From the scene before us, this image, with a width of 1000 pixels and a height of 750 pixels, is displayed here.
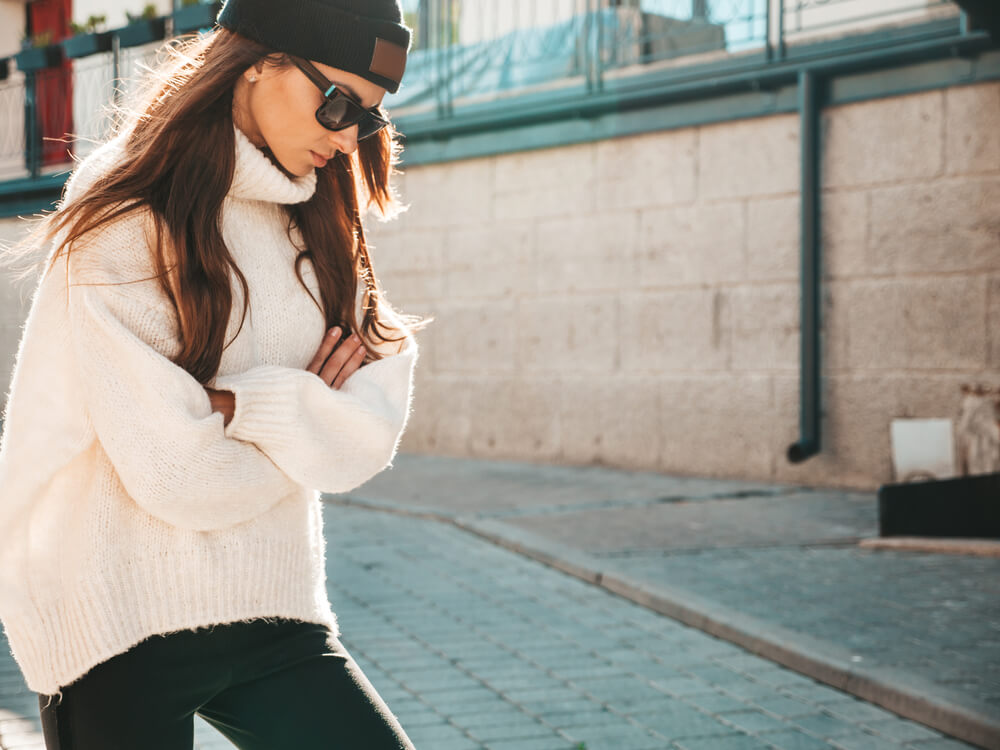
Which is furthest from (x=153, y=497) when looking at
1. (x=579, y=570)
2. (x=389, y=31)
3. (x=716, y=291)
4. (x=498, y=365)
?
(x=498, y=365)

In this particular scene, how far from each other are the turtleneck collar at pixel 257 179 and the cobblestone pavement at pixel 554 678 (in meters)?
2.40

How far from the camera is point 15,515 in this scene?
1791mm

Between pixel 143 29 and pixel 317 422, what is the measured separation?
1336 centimetres

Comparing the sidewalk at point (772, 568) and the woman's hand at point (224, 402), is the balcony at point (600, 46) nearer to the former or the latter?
the sidewalk at point (772, 568)

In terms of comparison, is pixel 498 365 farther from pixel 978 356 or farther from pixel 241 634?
pixel 241 634

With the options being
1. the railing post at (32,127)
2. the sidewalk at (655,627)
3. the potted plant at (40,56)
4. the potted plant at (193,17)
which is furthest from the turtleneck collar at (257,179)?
the potted plant at (40,56)

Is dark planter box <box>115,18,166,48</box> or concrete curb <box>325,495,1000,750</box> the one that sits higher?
dark planter box <box>115,18,166,48</box>

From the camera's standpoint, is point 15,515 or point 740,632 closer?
point 15,515

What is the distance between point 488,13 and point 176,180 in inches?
383

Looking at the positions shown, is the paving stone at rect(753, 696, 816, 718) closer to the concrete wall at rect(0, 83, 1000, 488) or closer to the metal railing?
the concrete wall at rect(0, 83, 1000, 488)

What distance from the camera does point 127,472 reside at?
5.90 ft

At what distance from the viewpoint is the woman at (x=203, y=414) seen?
1.79 meters

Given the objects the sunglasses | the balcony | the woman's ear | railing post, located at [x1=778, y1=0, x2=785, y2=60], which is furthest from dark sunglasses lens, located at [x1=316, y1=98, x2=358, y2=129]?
railing post, located at [x1=778, y1=0, x2=785, y2=60]

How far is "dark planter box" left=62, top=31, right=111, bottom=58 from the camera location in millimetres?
14547
